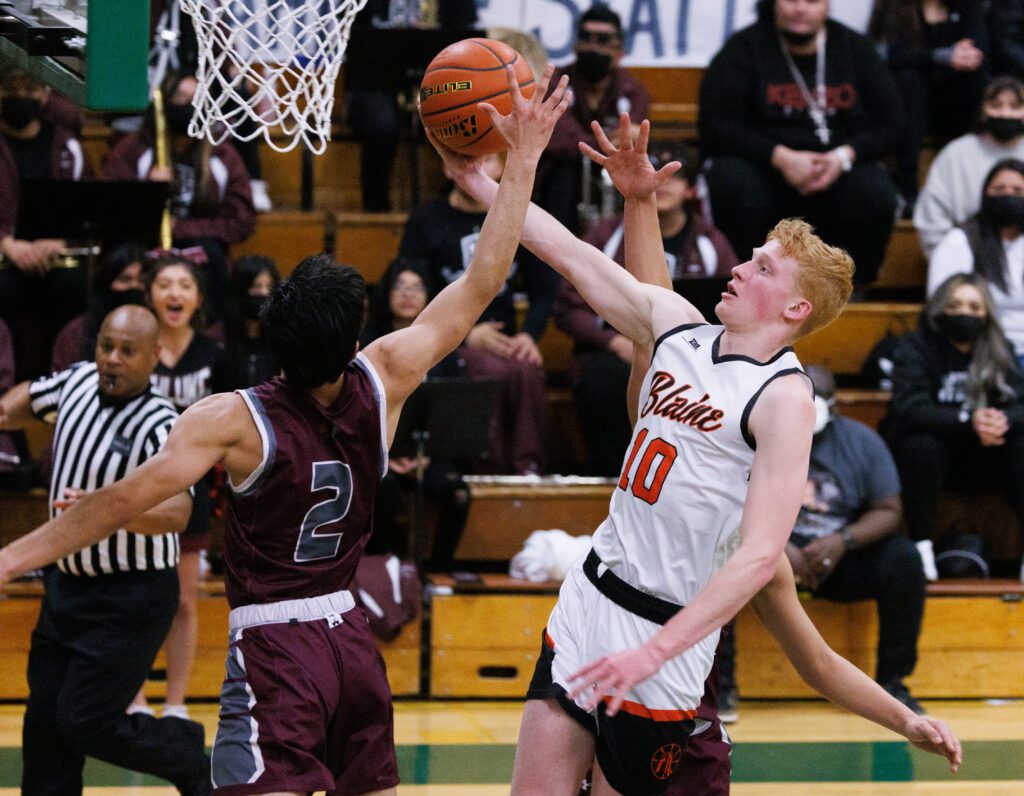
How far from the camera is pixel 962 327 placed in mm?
7281

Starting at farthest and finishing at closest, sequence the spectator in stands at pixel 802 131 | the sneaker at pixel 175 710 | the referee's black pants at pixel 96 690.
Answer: the spectator in stands at pixel 802 131 → the sneaker at pixel 175 710 → the referee's black pants at pixel 96 690

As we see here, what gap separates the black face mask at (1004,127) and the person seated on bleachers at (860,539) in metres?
2.39

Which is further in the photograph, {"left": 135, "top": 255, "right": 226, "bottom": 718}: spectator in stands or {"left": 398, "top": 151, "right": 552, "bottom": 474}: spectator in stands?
{"left": 398, "top": 151, "right": 552, "bottom": 474}: spectator in stands

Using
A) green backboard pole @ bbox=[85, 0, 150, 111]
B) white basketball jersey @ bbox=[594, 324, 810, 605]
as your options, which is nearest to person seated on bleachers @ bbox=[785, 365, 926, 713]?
white basketball jersey @ bbox=[594, 324, 810, 605]

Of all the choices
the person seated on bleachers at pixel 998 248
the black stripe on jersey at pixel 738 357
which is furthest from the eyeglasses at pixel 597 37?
the black stripe on jersey at pixel 738 357

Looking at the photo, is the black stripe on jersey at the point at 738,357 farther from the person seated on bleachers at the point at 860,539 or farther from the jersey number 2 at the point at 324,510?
the person seated on bleachers at the point at 860,539

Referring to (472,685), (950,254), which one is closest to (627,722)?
(472,685)

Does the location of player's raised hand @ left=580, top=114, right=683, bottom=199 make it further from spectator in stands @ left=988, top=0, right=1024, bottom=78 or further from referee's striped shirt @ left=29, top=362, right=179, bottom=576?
spectator in stands @ left=988, top=0, right=1024, bottom=78

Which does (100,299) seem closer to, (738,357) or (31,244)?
(31,244)

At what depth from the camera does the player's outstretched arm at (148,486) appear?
10.6ft

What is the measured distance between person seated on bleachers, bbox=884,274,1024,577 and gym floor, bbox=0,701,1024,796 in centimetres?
109

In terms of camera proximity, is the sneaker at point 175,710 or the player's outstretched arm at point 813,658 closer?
the player's outstretched arm at point 813,658

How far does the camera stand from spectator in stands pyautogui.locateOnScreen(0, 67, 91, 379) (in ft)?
24.4

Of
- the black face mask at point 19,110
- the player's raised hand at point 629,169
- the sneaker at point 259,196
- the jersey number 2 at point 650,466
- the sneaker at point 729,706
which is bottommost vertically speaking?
the sneaker at point 729,706
